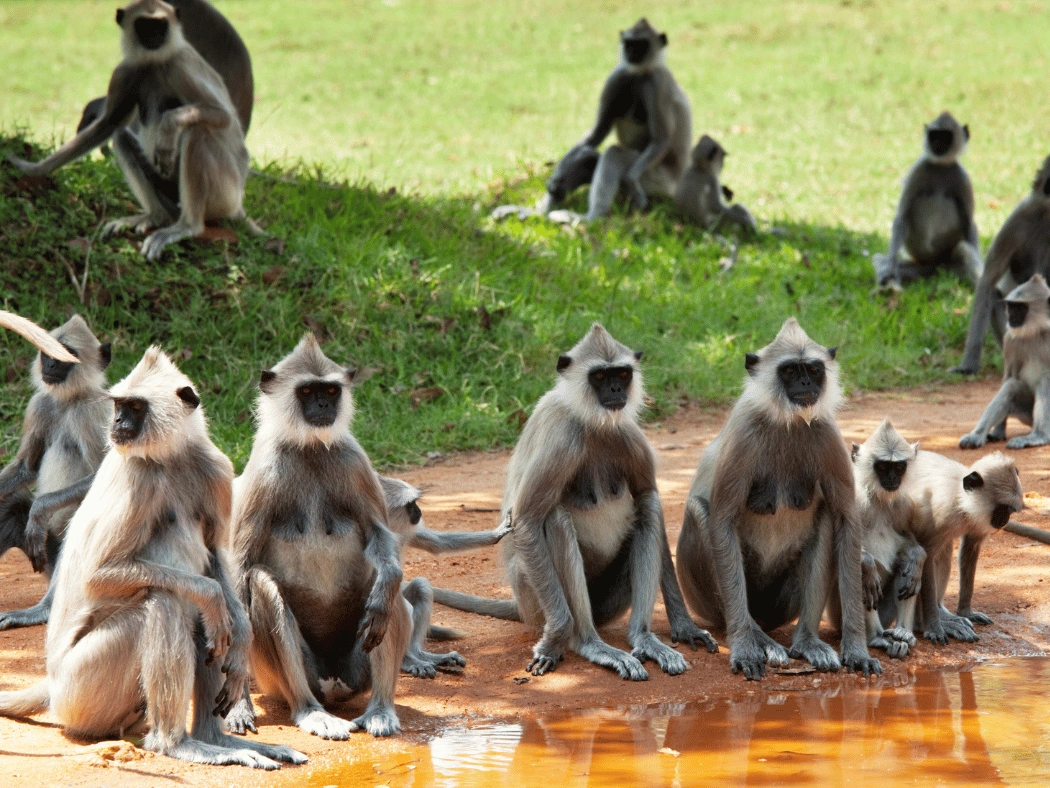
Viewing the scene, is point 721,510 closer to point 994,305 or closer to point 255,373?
point 255,373

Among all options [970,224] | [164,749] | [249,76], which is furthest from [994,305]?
[164,749]

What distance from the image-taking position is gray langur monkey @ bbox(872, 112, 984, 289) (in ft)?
36.2

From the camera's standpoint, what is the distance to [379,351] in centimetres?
852

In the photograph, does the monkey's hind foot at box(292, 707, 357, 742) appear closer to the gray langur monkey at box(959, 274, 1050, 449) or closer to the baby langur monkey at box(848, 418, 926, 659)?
the baby langur monkey at box(848, 418, 926, 659)

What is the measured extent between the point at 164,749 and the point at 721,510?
219 centimetres

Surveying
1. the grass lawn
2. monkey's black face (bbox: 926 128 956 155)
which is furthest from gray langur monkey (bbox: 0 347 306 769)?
monkey's black face (bbox: 926 128 956 155)

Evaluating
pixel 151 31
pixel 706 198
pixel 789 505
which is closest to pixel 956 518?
pixel 789 505

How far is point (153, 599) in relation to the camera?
3.77 metres

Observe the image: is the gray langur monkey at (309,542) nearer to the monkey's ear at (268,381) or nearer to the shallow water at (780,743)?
the monkey's ear at (268,381)

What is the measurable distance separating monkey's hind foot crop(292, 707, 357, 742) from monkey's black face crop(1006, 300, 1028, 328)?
5.37 m

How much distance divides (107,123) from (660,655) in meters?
5.54

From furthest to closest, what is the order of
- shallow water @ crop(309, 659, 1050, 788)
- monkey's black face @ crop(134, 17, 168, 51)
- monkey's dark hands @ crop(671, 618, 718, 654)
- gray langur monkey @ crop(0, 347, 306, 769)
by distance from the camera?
monkey's black face @ crop(134, 17, 168, 51), monkey's dark hands @ crop(671, 618, 718, 654), shallow water @ crop(309, 659, 1050, 788), gray langur monkey @ crop(0, 347, 306, 769)

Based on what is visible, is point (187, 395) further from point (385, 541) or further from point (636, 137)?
point (636, 137)

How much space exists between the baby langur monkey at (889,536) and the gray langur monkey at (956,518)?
63 mm
